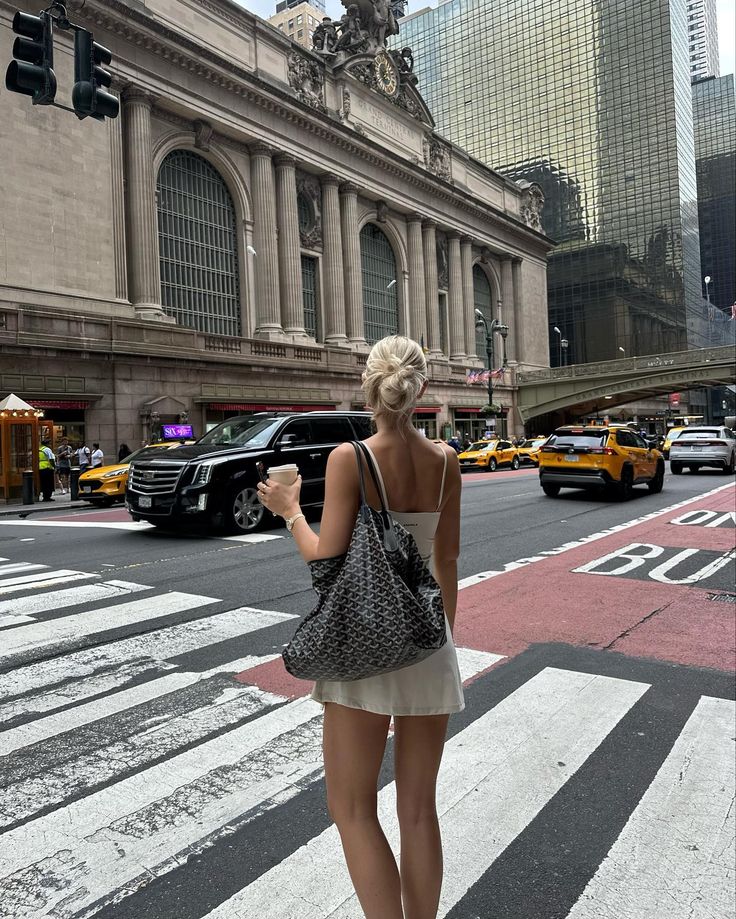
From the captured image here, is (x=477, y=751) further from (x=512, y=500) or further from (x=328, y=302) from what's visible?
(x=328, y=302)

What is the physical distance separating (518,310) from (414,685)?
64.9 meters

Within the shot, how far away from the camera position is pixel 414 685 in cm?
218

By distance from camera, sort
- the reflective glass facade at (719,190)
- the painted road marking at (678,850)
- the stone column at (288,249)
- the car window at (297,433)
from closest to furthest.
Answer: the painted road marking at (678,850), the car window at (297,433), the stone column at (288,249), the reflective glass facade at (719,190)

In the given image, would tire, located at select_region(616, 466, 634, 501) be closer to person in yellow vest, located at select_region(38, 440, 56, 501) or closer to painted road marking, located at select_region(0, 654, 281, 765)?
painted road marking, located at select_region(0, 654, 281, 765)

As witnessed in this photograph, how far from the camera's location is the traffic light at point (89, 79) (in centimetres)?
927

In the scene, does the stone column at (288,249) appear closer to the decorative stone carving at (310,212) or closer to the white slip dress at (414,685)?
the decorative stone carving at (310,212)

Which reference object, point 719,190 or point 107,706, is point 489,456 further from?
point 719,190

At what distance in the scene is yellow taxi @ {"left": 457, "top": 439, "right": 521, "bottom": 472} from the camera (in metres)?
34.6

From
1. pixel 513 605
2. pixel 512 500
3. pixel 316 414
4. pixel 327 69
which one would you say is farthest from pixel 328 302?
pixel 513 605

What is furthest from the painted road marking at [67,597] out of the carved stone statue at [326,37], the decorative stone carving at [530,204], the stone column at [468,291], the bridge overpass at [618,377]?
the decorative stone carving at [530,204]

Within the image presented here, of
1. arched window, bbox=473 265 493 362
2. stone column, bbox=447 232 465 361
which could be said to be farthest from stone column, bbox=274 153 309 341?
arched window, bbox=473 265 493 362

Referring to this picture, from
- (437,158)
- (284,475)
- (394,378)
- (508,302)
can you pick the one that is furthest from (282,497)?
(508,302)

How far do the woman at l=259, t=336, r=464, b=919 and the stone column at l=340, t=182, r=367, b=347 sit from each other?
4191 cm

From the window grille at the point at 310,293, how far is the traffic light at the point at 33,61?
33.0 m
